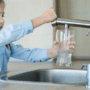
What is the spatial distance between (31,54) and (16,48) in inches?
5.0

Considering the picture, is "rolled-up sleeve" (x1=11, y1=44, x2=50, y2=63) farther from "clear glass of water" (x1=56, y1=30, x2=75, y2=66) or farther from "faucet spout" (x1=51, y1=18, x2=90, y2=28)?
"faucet spout" (x1=51, y1=18, x2=90, y2=28)

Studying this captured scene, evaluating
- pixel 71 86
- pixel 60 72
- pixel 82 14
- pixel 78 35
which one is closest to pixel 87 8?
pixel 82 14

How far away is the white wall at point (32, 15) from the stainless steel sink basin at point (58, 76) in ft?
3.39

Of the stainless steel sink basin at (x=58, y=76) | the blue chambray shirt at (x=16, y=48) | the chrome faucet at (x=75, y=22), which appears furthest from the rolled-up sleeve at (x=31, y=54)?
the chrome faucet at (x=75, y=22)

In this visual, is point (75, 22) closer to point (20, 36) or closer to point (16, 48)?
point (20, 36)

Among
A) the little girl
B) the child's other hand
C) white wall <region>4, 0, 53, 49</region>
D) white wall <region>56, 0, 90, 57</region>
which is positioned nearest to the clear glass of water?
the little girl

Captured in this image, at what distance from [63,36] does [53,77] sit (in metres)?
0.27

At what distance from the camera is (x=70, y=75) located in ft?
2.99

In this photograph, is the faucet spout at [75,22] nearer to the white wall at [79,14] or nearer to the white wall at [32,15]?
the white wall at [32,15]

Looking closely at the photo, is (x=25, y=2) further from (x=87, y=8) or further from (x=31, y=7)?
(x=87, y=8)

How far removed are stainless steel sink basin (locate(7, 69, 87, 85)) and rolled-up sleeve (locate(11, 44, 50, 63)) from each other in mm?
119

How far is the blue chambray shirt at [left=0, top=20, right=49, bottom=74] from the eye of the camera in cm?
73

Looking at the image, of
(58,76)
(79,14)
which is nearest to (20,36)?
(58,76)

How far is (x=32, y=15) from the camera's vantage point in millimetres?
2027
